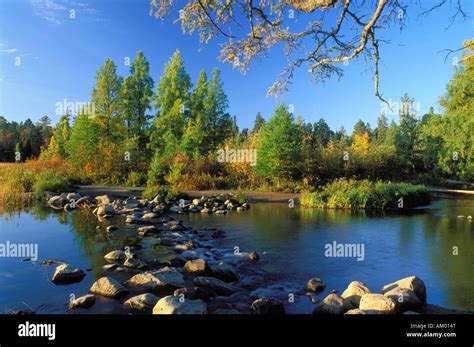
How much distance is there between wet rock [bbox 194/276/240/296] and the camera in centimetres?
496

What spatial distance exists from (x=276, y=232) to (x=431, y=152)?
2461cm

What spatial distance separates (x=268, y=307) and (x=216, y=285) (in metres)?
1.05

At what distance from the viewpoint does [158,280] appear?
503 centimetres

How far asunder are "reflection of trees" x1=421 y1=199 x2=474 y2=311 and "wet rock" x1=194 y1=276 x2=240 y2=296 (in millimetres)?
2945

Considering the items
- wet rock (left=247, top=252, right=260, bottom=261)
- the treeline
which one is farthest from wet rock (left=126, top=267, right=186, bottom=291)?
the treeline

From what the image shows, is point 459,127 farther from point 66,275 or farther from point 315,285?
point 66,275

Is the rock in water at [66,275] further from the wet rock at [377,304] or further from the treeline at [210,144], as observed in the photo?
the treeline at [210,144]

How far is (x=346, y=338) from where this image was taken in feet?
9.94

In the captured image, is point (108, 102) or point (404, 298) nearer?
point (404, 298)

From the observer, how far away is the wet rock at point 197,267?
568 centimetres

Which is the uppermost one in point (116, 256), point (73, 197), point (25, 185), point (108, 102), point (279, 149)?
point (108, 102)

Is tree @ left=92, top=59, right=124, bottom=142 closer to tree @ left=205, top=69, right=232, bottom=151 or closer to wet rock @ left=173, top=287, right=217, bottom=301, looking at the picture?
tree @ left=205, top=69, right=232, bottom=151

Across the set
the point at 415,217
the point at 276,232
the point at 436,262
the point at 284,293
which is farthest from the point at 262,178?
the point at 284,293

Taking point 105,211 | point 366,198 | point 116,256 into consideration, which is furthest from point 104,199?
point 366,198
